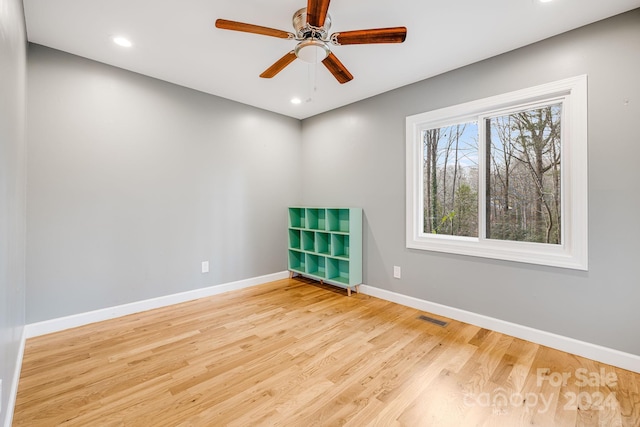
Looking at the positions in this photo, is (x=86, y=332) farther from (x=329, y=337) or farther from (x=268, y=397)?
(x=329, y=337)

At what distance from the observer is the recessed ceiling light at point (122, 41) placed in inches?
90.6

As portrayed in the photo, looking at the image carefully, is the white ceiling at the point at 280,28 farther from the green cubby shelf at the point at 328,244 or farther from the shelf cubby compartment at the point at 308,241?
the shelf cubby compartment at the point at 308,241

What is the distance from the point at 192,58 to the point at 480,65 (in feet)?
8.74

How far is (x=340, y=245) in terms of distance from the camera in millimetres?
3781

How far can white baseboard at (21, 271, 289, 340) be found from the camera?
2.40 meters

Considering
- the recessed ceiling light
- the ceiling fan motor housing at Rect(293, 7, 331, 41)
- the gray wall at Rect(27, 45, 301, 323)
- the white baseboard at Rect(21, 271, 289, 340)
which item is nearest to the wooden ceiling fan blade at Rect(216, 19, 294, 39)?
the ceiling fan motor housing at Rect(293, 7, 331, 41)

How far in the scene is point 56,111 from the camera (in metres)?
2.46

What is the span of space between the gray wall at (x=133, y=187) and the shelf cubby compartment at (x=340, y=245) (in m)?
0.99

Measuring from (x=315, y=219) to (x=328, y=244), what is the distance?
425mm

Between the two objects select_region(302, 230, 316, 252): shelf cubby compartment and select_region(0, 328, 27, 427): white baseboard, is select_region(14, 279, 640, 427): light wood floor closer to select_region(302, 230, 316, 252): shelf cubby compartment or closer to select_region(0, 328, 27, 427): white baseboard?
select_region(0, 328, 27, 427): white baseboard

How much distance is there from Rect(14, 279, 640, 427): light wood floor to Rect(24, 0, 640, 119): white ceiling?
2.47 m

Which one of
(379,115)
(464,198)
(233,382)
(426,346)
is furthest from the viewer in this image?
(379,115)

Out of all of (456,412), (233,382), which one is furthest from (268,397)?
(456,412)

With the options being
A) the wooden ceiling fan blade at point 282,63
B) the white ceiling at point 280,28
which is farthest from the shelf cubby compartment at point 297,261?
the wooden ceiling fan blade at point 282,63
